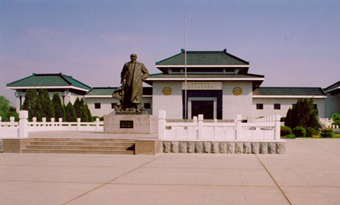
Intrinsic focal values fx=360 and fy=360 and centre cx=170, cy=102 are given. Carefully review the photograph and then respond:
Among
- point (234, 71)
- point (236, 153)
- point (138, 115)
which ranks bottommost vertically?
point (236, 153)

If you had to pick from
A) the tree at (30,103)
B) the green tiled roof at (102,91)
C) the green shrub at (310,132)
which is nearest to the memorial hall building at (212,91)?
the green tiled roof at (102,91)

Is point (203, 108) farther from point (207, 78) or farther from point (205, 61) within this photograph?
point (205, 61)

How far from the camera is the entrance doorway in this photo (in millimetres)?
44844

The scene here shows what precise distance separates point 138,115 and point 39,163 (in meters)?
8.67

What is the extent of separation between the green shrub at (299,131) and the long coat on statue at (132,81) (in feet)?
48.0

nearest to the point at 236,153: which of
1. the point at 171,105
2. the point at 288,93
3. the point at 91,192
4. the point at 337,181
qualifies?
the point at 337,181

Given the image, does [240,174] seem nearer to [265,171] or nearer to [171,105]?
[265,171]

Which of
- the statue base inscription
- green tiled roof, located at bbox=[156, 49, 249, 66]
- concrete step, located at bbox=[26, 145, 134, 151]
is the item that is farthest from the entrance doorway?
concrete step, located at bbox=[26, 145, 134, 151]

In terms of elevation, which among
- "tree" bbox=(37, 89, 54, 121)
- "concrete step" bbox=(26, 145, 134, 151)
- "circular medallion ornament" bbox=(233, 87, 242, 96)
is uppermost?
"circular medallion ornament" bbox=(233, 87, 242, 96)

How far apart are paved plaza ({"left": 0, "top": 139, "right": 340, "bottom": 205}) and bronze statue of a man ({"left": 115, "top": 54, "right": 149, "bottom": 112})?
812 cm

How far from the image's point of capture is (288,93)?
4841 cm

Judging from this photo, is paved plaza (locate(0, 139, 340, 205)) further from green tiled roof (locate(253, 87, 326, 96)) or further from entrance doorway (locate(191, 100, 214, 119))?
green tiled roof (locate(253, 87, 326, 96))

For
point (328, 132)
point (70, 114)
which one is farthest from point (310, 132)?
point (70, 114)

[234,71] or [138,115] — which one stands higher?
[234,71]
